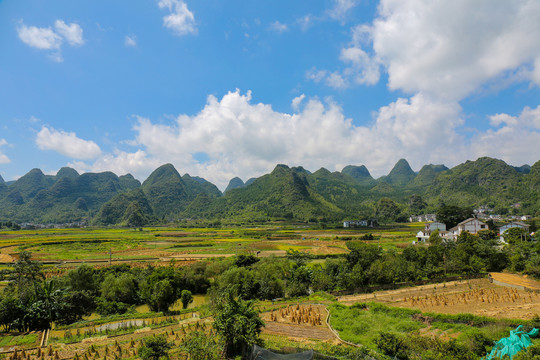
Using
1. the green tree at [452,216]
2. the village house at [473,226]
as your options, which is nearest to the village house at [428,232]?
the village house at [473,226]

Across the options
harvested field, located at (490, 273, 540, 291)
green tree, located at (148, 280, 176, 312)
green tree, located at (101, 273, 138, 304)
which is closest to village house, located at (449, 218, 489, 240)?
harvested field, located at (490, 273, 540, 291)

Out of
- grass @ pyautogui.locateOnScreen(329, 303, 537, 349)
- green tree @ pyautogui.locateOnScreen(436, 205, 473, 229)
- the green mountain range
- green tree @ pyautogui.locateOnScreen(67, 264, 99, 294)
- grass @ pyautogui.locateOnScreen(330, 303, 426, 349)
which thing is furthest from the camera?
the green mountain range

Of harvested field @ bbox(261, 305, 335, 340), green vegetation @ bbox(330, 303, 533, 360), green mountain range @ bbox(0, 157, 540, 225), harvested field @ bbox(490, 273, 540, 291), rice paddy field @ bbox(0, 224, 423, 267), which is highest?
green mountain range @ bbox(0, 157, 540, 225)

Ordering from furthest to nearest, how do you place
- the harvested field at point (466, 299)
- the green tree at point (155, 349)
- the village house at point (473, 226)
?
the village house at point (473, 226), the harvested field at point (466, 299), the green tree at point (155, 349)

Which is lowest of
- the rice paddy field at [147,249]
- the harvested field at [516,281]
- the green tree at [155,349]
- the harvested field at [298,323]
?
the rice paddy field at [147,249]

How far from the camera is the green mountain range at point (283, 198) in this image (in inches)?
→ 4003

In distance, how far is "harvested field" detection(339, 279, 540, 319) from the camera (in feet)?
55.3

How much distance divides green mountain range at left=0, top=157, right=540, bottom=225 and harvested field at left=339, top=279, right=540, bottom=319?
263ft

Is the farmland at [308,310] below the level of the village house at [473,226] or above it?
below

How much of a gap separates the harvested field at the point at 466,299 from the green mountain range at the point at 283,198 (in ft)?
263

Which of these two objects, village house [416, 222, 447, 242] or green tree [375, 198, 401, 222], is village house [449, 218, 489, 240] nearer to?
village house [416, 222, 447, 242]

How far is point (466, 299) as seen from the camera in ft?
63.4

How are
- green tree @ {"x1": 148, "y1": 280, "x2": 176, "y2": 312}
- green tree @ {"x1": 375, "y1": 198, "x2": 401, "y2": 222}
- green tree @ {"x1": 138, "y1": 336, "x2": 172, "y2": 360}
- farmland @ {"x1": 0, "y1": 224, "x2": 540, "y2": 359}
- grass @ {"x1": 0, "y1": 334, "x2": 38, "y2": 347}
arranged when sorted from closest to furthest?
green tree @ {"x1": 138, "y1": 336, "x2": 172, "y2": 360}, farmland @ {"x1": 0, "y1": 224, "x2": 540, "y2": 359}, grass @ {"x1": 0, "y1": 334, "x2": 38, "y2": 347}, green tree @ {"x1": 148, "y1": 280, "x2": 176, "y2": 312}, green tree @ {"x1": 375, "y1": 198, "x2": 401, "y2": 222}

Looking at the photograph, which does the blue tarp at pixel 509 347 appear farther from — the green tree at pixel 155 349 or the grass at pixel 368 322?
the green tree at pixel 155 349
